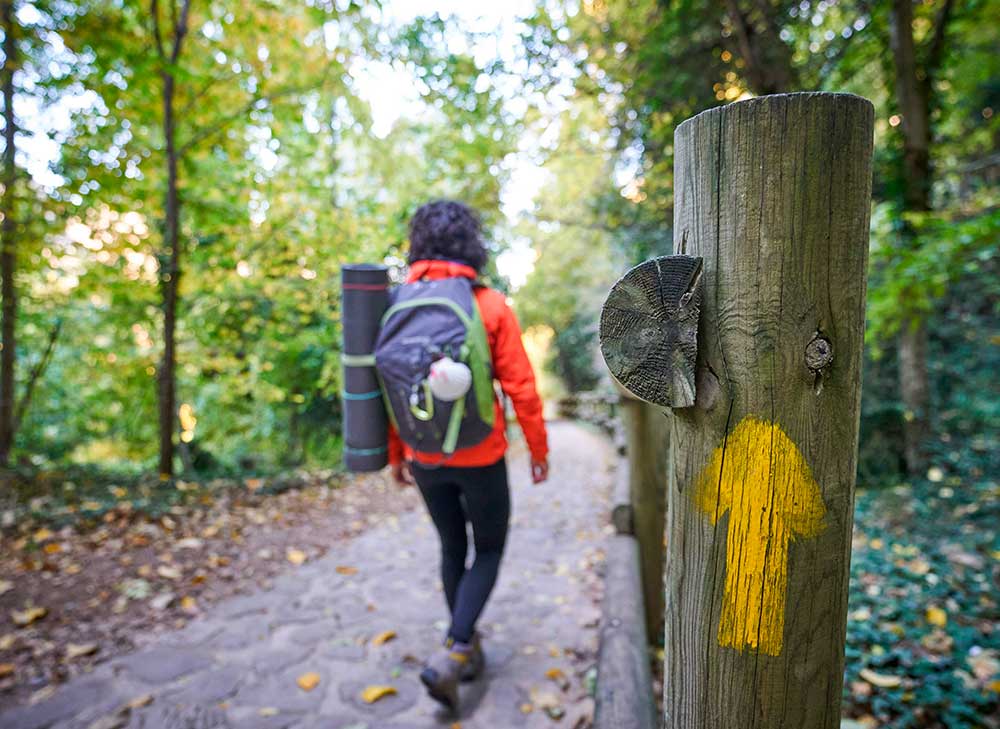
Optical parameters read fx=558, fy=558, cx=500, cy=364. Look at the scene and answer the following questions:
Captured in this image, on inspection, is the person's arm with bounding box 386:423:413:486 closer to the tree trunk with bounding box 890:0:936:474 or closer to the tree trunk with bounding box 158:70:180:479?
the tree trunk with bounding box 158:70:180:479

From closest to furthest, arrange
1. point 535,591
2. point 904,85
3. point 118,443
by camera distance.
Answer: point 535,591
point 904,85
point 118,443

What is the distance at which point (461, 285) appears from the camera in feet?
6.70

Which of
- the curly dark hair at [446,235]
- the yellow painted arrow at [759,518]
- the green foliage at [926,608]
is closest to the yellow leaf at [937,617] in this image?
the green foliage at [926,608]

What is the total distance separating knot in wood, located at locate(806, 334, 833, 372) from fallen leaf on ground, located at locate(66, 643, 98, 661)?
3247 mm

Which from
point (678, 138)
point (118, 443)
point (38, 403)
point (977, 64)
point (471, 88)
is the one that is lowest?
point (118, 443)

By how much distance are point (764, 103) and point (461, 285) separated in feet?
4.29

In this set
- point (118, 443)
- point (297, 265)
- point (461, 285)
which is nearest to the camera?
point (461, 285)

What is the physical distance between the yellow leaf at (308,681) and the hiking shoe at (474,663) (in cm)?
66

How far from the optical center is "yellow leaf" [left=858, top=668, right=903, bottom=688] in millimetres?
2686

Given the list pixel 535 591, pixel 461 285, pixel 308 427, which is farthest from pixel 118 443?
pixel 461 285

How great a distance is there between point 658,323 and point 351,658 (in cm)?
242

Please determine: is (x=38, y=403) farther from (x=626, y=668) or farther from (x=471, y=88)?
(x=626, y=668)

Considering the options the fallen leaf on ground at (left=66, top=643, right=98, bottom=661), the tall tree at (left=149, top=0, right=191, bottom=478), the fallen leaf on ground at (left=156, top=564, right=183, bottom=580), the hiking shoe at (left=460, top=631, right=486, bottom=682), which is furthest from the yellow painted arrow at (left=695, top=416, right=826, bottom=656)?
the tall tree at (left=149, top=0, right=191, bottom=478)

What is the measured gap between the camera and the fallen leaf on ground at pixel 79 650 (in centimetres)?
257
